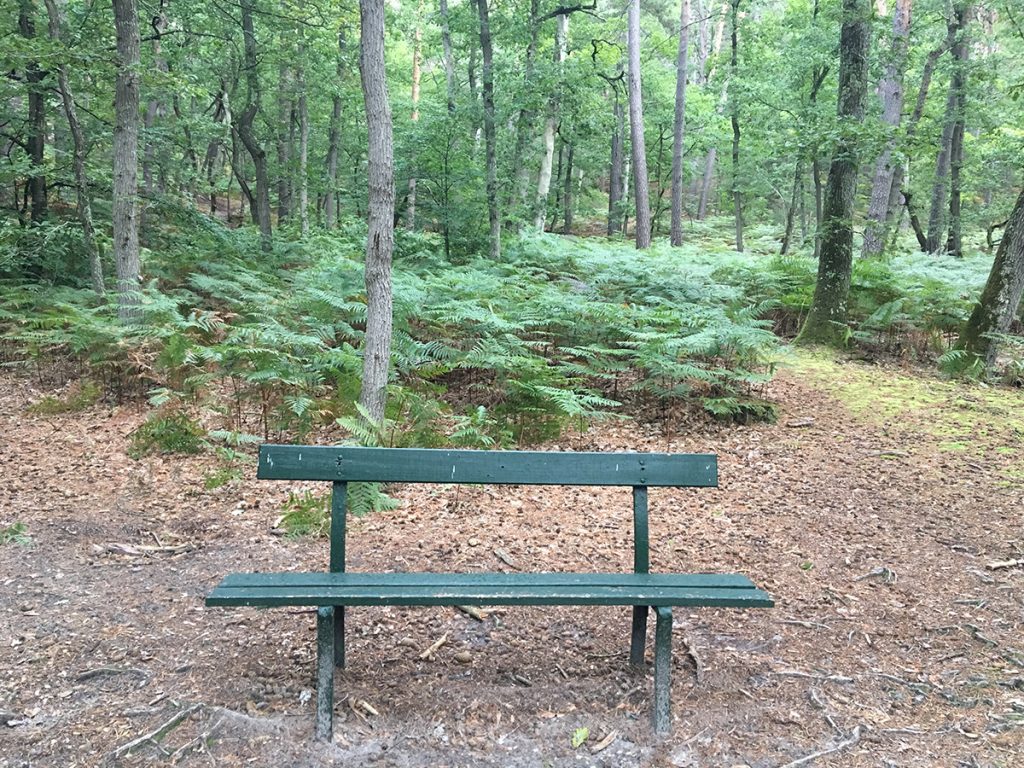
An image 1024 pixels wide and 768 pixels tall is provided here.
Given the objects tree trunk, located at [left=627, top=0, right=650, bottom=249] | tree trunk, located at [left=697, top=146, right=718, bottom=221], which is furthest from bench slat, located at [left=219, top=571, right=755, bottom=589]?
tree trunk, located at [left=697, top=146, right=718, bottom=221]

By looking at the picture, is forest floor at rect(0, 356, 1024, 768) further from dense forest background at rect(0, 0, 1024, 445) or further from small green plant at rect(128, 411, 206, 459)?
dense forest background at rect(0, 0, 1024, 445)

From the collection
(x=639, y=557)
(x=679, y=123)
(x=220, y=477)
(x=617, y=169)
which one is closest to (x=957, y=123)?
(x=679, y=123)

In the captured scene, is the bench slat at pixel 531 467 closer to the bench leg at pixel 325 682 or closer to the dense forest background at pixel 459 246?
the bench leg at pixel 325 682

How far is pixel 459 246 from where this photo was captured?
578 inches

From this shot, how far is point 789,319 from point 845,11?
4288mm

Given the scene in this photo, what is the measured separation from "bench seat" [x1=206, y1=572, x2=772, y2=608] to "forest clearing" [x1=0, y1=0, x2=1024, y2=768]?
0.07 feet

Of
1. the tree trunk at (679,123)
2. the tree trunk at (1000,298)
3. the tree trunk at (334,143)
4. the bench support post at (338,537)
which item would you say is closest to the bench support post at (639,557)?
the bench support post at (338,537)

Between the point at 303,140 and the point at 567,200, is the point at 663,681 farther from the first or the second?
the point at 567,200

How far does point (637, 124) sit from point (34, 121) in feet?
41.9

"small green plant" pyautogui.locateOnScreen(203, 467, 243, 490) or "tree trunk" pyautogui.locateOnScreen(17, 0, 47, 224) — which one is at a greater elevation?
"tree trunk" pyautogui.locateOnScreen(17, 0, 47, 224)

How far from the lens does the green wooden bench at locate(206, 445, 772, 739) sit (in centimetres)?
266

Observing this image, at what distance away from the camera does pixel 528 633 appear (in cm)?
343

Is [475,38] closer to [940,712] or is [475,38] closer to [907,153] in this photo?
[907,153]

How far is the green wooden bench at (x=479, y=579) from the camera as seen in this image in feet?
8.73
